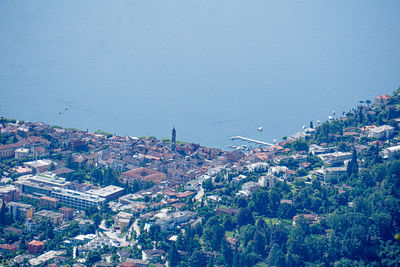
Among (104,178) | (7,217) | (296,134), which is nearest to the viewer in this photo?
(7,217)

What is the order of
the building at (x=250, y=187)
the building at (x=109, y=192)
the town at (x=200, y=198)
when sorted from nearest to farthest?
1. the town at (x=200, y=198)
2. the building at (x=250, y=187)
3. the building at (x=109, y=192)

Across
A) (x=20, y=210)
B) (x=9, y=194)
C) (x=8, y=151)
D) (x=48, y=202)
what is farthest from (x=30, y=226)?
(x=8, y=151)

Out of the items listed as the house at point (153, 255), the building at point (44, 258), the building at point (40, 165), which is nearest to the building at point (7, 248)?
the building at point (44, 258)

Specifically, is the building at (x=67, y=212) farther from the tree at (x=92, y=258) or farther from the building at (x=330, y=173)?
the building at (x=330, y=173)

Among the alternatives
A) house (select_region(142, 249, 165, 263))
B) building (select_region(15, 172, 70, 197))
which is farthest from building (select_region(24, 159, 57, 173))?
house (select_region(142, 249, 165, 263))

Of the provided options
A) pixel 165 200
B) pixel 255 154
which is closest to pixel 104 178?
pixel 165 200

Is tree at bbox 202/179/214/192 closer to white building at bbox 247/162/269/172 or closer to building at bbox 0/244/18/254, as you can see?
white building at bbox 247/162/269/172

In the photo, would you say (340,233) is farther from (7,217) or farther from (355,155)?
(7,217)
